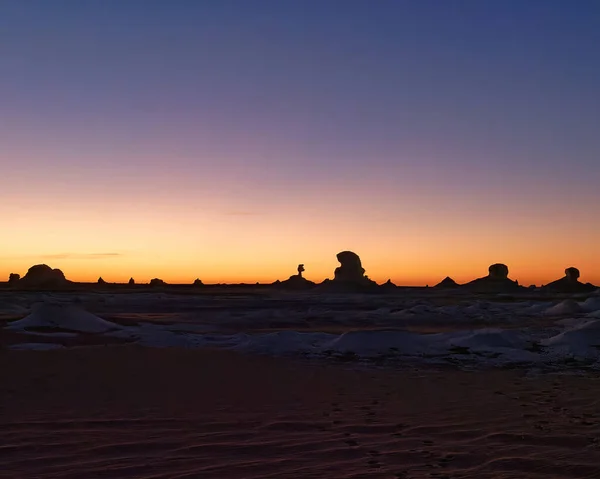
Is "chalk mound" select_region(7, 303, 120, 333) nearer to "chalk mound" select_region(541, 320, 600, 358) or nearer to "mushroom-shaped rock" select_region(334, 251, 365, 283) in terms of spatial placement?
"chalk mound" select_region(541, 320, 600, 358)

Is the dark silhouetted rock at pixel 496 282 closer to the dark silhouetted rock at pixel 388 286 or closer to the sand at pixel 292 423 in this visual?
the dark silhouetted rock at pixel 388 286

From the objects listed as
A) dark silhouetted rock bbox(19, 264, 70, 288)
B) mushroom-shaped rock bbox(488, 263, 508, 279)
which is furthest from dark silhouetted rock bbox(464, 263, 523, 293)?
dark silhouetted rock bbox(19, 264, 70, 288)

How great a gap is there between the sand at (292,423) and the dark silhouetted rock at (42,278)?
10064 centimetres

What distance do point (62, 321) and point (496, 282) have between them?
99.6 m

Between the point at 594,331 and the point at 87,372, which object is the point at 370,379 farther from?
the point at 594,331

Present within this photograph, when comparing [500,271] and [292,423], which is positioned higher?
[500,271]

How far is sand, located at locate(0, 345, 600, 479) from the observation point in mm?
5266

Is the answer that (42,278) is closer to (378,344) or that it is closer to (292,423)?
(378,344)

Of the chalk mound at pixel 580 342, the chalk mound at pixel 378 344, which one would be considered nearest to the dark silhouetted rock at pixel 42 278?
the chalk mound at pixel 378 344

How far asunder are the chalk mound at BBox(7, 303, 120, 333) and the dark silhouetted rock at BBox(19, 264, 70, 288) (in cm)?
8929

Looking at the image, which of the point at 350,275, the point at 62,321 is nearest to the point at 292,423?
the point at 62,321

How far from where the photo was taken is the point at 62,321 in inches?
830

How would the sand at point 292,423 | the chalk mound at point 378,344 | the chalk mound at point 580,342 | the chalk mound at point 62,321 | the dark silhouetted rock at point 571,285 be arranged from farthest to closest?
1. the dark silhouetted rock at point 571,285
2. the chalk mound at point 62,321
3. the chalk mound at point 378,344
4. the chalk mound at point 580,342
5. the sand at point 292,423

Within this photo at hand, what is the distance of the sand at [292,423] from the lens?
5266mm
